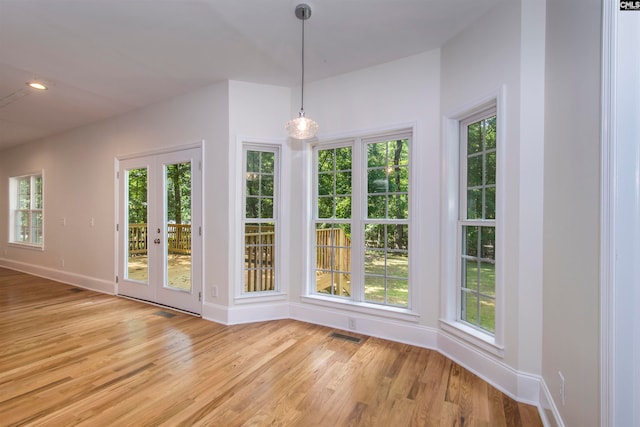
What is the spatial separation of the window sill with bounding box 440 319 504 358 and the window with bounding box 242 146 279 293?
1931 millimetres

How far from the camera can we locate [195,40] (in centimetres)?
265

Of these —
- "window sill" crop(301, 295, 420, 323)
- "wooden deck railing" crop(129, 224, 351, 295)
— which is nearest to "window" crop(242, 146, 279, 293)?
Result: "wooden deck railing" crop(129, 224, 351, 295)

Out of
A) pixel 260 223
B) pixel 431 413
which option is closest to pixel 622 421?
pixel 431 413

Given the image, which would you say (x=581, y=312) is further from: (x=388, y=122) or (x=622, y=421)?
(x=388, y=122)

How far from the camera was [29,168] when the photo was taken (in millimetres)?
6180

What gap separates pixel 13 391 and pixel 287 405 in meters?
1.96

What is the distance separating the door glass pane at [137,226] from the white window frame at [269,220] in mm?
1666

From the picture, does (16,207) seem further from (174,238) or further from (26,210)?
(174,238)

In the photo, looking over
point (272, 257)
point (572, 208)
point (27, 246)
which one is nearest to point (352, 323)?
point (272, 257)

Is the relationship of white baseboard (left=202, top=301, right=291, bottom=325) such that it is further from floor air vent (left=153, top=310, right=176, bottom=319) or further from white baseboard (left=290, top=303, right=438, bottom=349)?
floor air vent (left=153, top=310, right=176, bottom=319)

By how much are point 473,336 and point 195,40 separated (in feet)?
11.2

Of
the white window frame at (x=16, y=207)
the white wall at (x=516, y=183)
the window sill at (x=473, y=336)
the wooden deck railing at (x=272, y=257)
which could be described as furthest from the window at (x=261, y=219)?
the white window frame at (x=16, y=207)

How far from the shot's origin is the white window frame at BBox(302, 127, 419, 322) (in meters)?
2.93

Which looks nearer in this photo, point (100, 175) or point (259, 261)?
point (259, 261)
